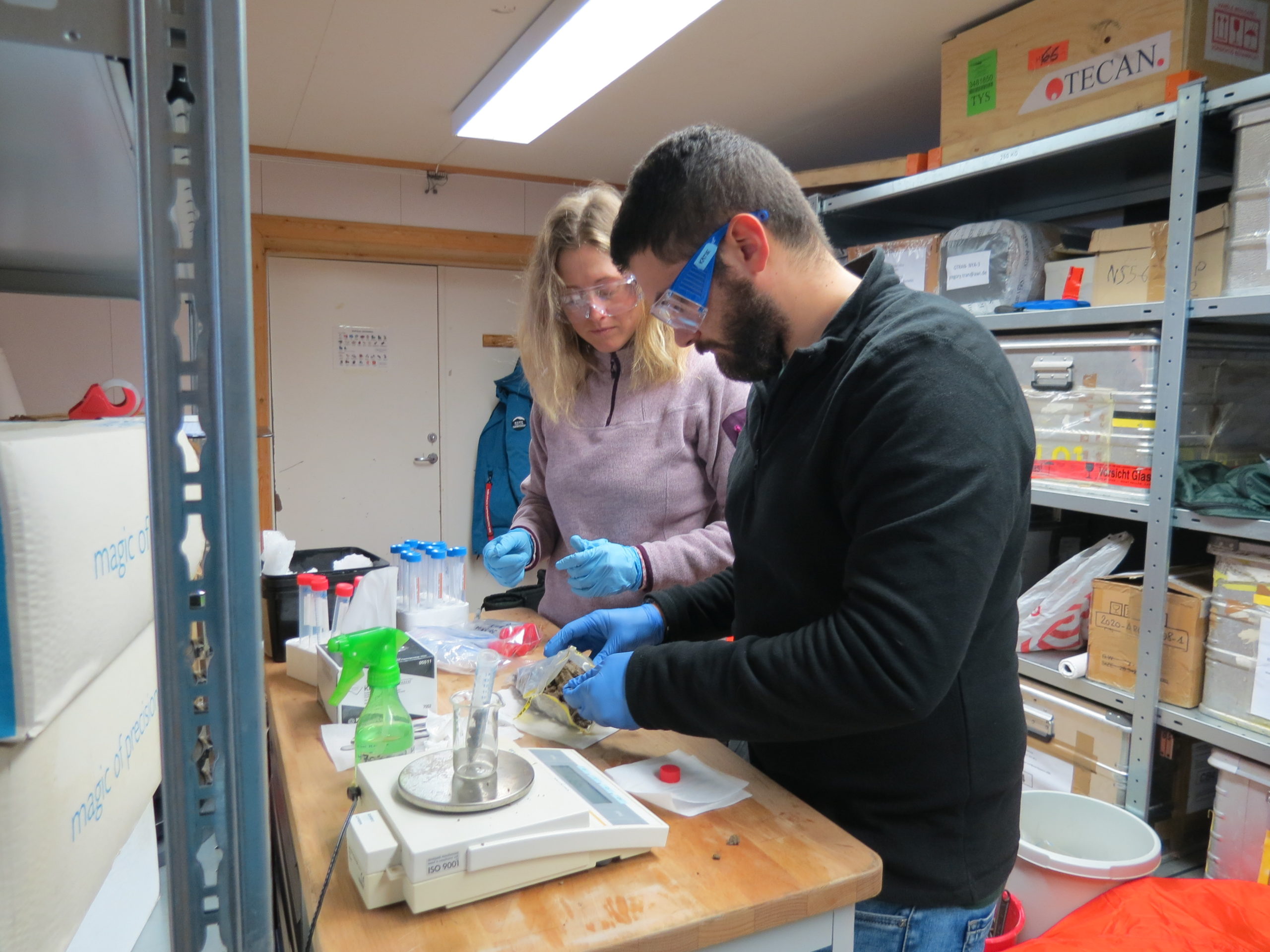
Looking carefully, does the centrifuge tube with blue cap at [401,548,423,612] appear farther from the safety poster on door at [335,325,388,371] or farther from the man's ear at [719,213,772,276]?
the safety poster on door at [335,325,388,371]

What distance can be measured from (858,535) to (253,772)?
0.57 meters

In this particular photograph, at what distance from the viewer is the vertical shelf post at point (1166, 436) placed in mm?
1824

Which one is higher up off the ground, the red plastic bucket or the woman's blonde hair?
the woman's blonde hair

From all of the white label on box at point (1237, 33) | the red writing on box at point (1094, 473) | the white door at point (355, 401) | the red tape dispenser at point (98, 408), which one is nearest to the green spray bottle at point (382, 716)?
the red tape dispenser at point (98, 408)

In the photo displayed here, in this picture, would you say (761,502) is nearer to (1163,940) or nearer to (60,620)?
(60,620)

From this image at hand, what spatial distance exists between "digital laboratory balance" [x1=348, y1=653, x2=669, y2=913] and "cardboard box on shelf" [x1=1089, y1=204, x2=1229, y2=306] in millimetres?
1814

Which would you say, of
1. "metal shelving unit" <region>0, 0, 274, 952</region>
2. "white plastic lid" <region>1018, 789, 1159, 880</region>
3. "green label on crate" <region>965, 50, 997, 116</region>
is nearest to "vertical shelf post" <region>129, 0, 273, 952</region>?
"metal shelving unit" <region>0, 0, 274, 952</region>

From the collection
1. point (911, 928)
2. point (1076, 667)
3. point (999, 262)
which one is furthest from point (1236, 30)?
point (911, 928)

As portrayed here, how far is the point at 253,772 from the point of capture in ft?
1.63

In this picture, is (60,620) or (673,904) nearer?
(60,620)

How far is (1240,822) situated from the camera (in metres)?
1.78

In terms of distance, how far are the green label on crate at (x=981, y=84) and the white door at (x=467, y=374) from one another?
104 inches

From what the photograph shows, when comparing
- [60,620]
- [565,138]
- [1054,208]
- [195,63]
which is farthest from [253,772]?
[565,138]

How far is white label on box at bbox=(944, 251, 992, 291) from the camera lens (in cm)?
241
